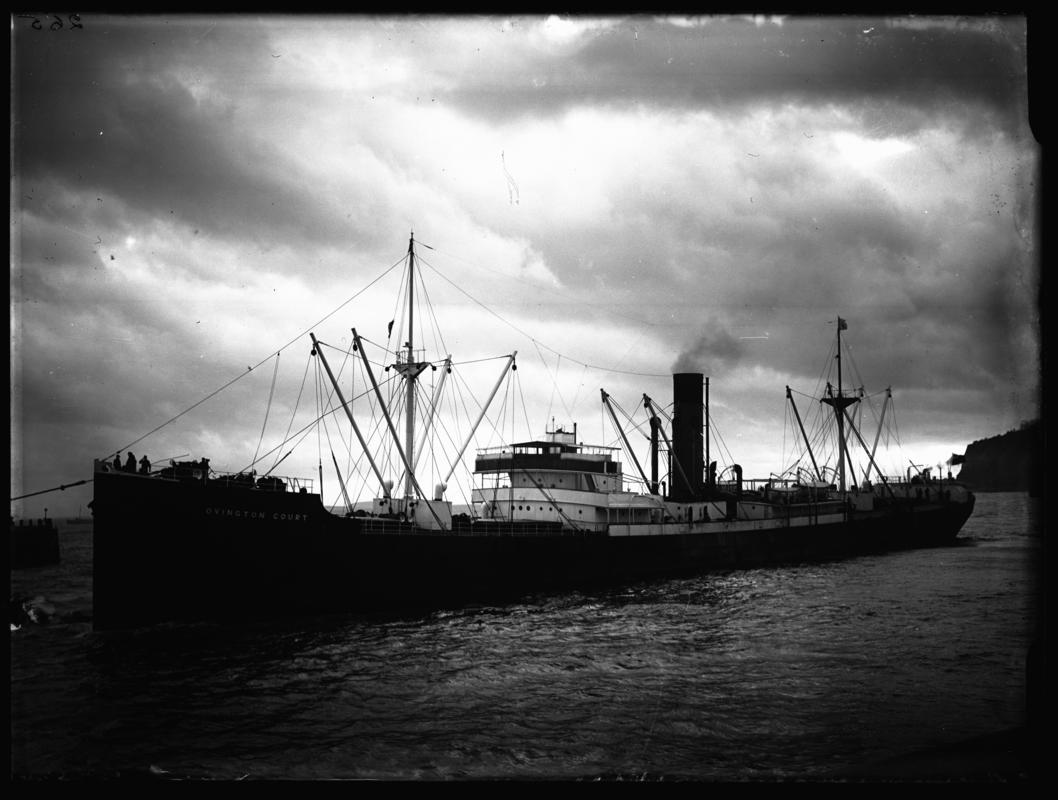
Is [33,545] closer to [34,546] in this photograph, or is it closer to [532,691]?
[34,546]

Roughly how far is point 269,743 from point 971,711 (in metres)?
14.1

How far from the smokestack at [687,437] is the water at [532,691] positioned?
66.6 ft

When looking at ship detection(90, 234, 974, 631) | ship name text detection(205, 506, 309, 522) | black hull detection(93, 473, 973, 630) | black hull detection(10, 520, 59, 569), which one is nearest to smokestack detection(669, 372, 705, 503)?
ship detection(90, 234, 974, 631)

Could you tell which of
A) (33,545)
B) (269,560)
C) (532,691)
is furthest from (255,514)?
(33,545)

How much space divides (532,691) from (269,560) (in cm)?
1388

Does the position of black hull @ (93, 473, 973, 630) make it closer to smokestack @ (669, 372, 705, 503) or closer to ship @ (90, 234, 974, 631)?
ship @ (90, 234, 974, 631)

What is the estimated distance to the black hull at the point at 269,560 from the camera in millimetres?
25875

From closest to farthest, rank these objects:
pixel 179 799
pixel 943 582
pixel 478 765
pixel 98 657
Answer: pixel 179 799 → pixel 478 765 → pixel 98 657 → pixel 943 582

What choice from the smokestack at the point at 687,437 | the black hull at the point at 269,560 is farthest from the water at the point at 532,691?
the smokestack at the point at 687,437

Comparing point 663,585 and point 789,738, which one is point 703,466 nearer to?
point 663,585

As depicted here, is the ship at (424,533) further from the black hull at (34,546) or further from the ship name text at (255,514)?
the black hull at (34,546)

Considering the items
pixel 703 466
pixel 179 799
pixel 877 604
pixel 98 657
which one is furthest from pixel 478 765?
pixel 703 466

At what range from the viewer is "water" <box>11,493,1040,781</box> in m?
13.1

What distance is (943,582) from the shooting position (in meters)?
36.3
